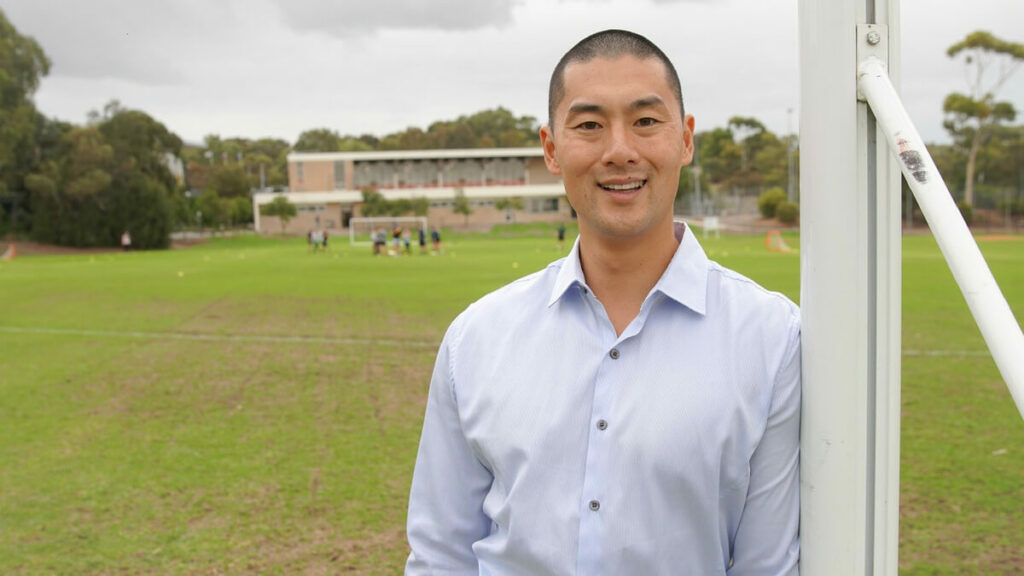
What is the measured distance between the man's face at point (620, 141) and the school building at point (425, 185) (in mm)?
80833

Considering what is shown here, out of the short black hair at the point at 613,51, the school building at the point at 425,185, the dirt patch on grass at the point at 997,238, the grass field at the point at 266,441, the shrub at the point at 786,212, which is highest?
the school building at the point at 425,185

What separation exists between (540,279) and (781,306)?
547 mm

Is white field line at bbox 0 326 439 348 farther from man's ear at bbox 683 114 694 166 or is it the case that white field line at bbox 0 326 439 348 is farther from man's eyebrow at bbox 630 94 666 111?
man's eyebrow at bbox 630 94 666 111

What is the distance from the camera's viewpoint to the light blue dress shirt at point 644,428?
5.65ft

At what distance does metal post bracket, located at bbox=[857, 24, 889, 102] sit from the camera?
1391 mm

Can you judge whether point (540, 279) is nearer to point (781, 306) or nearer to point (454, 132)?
point (781, 306)

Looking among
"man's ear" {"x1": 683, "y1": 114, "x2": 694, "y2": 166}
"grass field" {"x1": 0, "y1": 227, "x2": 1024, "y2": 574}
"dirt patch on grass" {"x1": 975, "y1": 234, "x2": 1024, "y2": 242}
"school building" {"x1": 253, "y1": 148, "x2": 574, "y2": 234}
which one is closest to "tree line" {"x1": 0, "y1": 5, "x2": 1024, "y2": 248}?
"dirt patch on grass" {"x1": 975, "y1": 234, "x2": 1024, "y2": 242}

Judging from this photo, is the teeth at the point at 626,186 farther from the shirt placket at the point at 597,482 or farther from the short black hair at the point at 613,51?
the shirt placket at the point at 597,482

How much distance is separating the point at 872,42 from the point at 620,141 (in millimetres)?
523

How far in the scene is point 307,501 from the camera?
20.7ft

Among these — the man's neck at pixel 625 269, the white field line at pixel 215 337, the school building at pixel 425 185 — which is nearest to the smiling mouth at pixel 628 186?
the man's neck at pixel 625 269

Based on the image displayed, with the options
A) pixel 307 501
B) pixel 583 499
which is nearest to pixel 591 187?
pixel 583 499

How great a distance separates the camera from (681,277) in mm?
1861

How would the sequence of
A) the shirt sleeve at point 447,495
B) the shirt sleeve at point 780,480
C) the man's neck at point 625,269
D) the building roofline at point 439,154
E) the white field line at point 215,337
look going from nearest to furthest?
the shirt sleeve at point 780,480 < the man's neck at point 625,269 < the shirt sleeve at point 447,495 < the white field line at point 215,337 < the building roofline at point 439,154
